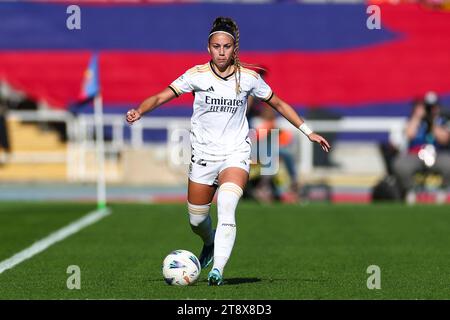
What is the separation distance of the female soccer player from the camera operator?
12.6 metres

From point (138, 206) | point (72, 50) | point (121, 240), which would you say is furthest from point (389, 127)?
point (121, 240)

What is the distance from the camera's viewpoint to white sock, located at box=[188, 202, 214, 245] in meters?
11.2

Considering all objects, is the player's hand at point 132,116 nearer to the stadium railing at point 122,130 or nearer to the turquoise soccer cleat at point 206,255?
the turquoise soccer cleat at point 206,255

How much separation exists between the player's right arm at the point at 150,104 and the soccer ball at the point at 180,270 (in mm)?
1221

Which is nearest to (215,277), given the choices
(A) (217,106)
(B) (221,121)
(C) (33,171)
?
(B) (221,121)

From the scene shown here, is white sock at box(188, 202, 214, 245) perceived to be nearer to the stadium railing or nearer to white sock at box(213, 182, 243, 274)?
white sock at box(213, 182, 243, 274)

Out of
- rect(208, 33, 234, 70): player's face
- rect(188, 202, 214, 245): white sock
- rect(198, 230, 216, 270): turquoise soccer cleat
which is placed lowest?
rect(198, 230, 216, 270): turquoise soccer cleat

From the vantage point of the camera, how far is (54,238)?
16047mm

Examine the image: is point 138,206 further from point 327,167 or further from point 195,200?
point 195,200

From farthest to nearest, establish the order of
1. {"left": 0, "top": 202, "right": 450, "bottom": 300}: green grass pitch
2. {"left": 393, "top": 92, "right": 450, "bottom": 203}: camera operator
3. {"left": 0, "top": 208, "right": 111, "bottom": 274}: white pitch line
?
{"left": 393, "top": 92, "right": 450, "bottom": 203}: camera operator → {"left": 0, "top": 208, "right": 111, "bottom": 274}: white pitch line → {"left": 0, "top": 202, "right": 450, "bottom": 300}: green grass pitch

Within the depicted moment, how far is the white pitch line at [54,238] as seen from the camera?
1298 cm

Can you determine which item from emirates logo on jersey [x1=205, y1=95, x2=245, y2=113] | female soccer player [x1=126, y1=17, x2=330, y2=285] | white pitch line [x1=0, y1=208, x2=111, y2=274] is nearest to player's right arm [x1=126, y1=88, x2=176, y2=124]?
female soccer player [x1=126, y1=17, x2=330, y2=285]

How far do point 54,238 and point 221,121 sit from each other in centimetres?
583
